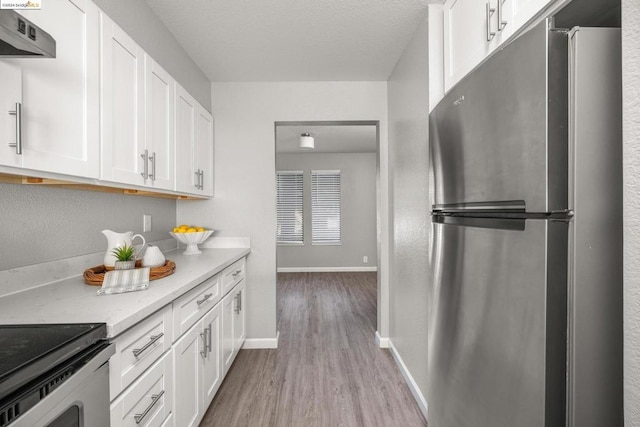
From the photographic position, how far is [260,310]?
2990 millimetres

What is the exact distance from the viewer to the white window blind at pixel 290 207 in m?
6.67

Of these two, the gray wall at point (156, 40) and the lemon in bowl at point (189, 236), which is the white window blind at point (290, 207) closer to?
the gray wall at point (156, 40)

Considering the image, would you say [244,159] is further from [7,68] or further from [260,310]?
[7,68]

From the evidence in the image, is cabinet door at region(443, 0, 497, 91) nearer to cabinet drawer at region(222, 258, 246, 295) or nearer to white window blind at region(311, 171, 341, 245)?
cabinet drawer at region(222, 258, 246, 295)

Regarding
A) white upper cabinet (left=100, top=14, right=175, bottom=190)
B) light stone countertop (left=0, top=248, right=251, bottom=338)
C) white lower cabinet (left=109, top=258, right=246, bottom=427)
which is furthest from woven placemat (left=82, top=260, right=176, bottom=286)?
white upper cabinet (left=100, top=14, right=175, bottom=190)

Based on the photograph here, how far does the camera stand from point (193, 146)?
244 cm

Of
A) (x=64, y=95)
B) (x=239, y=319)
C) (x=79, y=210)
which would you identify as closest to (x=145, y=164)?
(x=79, y=210)

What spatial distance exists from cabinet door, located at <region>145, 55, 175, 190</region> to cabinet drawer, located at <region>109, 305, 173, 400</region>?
2.66 ft

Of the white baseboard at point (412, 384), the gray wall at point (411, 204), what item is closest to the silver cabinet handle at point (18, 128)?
the gray wall at point (411, 204)

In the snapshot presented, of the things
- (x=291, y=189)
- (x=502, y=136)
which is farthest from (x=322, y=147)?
(x=502, y=136)

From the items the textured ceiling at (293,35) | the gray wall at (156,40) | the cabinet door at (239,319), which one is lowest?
the cabinet door at (239,319)

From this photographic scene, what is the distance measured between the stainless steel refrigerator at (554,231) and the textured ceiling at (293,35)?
1.31 meters

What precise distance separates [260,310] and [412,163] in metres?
1.89

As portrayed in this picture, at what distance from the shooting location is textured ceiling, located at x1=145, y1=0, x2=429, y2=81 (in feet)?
6.25
